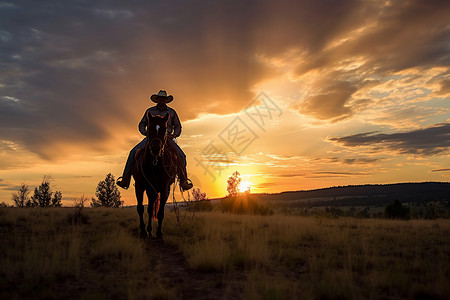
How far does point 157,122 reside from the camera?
8.65 metres

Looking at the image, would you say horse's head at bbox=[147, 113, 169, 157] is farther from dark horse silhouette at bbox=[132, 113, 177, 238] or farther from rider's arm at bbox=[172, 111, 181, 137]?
rider's arm at bbox=[172, 111, 181, 137]

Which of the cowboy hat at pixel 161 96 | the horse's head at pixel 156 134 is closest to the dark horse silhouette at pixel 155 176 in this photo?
the horse's head at pixel 156 134

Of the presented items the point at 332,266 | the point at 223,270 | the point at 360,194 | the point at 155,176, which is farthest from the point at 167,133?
the point at 360,194

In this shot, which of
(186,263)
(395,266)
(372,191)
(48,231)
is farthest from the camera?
(372,191)

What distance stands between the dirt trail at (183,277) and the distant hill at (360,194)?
124174mm

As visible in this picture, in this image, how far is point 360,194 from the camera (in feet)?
503

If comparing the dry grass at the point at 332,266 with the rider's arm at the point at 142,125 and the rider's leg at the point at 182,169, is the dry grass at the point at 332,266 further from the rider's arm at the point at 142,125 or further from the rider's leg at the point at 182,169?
the rider's arm at the point at 142,125

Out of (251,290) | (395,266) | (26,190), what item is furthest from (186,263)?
(26,190)

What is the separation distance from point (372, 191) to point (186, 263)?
169473mm

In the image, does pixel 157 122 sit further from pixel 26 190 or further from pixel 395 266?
pixel 26 190

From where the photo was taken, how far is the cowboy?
10172mm

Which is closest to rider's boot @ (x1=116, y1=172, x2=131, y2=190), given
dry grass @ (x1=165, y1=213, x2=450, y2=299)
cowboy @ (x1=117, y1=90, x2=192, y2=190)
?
cowboy @ (x1=117, y1=90, x2=192, y2=190)

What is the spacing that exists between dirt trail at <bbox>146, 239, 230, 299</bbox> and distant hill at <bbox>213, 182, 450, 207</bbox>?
124174 mm

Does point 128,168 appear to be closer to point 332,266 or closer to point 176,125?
point 176,125
